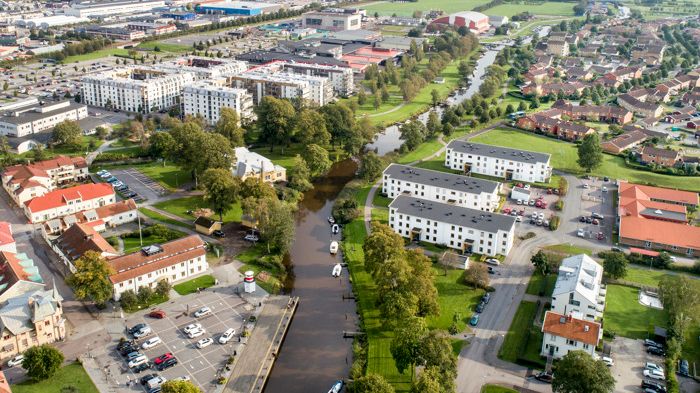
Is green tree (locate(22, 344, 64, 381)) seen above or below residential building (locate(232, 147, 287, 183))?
below

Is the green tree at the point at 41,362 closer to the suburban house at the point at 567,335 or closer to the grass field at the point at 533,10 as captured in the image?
the suburban house at the point at 567,335

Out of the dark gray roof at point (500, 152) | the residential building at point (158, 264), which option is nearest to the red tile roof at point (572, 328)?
the residential building at point (158, 264)

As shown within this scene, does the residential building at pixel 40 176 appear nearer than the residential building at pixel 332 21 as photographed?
Yes

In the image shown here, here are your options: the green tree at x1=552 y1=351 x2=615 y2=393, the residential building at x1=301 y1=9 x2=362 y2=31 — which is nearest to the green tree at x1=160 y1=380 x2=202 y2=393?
the green tree at x1=552 y1=351 x2=615 y2=393

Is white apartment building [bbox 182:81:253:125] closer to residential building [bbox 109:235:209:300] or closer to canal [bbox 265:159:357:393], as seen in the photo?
canal [bbox 265:159:357:393]

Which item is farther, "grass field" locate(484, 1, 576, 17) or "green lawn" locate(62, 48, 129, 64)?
"grass field" locate(484, 1, 576, 17)

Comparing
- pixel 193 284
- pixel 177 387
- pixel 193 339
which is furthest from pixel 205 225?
pixel 177 387

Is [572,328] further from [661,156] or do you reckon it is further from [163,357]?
[661,156]
